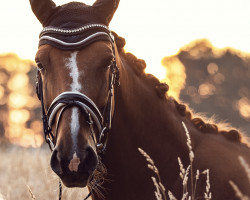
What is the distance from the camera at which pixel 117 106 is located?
15.2 ft

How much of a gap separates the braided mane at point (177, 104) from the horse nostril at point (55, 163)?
162 centimetres

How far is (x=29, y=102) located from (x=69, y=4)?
1798 inches

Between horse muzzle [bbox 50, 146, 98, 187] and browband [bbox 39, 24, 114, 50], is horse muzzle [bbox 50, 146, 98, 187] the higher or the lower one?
the lower one

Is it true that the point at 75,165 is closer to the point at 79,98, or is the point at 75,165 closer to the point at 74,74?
the point at 79,98

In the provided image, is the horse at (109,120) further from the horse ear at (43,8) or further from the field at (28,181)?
the field at (28,181)

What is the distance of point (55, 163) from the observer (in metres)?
3.76

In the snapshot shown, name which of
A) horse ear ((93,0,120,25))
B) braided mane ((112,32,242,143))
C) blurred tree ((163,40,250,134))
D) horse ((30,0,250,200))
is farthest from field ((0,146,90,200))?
blurred tree ((163,40,250,134))

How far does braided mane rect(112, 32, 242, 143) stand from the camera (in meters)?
5.02

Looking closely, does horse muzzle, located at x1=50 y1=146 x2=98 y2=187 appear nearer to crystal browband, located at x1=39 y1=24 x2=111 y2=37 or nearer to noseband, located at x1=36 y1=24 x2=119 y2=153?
noseband, located at x1=36 y1=24 x2=119 y2=153

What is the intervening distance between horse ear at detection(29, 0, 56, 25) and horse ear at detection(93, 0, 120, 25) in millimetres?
436

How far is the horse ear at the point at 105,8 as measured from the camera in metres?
4.62

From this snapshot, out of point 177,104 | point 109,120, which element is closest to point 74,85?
point 109,120

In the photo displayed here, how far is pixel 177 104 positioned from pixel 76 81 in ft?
4.83

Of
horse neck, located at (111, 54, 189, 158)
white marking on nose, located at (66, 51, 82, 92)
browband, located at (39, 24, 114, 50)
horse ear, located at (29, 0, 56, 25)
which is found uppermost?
horse ear, located at (29, 0, 56, 25)
